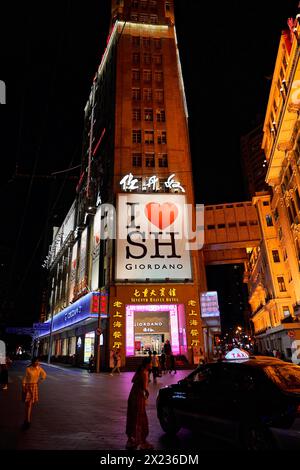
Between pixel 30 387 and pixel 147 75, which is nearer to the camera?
pixel 30 387

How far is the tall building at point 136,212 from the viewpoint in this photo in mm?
27281

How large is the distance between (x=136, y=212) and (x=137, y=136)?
9.71 metres

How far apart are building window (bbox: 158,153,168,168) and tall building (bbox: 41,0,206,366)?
0.11 m

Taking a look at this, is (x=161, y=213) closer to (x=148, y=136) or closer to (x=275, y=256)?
(x=148, y=136)

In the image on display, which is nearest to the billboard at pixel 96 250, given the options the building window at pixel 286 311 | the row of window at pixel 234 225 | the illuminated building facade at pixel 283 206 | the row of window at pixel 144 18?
the row of window at pixel 234 225

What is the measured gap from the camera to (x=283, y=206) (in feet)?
135

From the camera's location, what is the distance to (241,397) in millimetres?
5395

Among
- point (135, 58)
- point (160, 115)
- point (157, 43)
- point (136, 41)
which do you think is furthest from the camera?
point (157, 43)

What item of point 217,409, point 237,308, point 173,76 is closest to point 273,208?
point 173,76

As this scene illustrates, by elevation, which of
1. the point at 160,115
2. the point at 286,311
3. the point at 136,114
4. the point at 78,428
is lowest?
the point at 78,428

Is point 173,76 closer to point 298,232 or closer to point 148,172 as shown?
point 148,172

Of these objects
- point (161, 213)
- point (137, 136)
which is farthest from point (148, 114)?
point (161, 213)

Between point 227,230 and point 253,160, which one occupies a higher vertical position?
point 253,160
